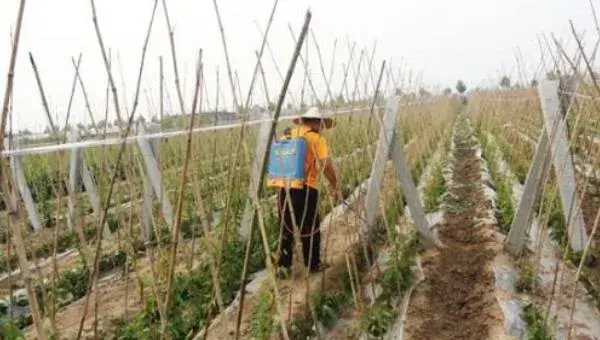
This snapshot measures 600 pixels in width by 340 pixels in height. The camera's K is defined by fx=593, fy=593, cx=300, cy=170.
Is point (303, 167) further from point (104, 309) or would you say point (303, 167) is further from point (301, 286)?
point (104, 309)

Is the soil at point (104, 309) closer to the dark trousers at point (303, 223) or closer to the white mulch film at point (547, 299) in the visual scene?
the dark trousers at point (303, 223)

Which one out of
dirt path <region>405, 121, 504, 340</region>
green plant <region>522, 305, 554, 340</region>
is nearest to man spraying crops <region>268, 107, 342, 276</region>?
dirt path <region>405, 121, 504, 340</region>

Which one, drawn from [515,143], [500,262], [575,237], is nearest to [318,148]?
[500,262]

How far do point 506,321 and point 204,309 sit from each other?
202 cm

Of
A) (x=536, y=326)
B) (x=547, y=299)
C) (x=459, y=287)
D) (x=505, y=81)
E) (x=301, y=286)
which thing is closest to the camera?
(x=536, y=326)

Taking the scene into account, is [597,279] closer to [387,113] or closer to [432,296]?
[432,296]

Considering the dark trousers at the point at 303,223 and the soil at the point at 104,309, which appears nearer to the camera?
the soil at the point at 104,309

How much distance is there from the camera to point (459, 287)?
4.52m

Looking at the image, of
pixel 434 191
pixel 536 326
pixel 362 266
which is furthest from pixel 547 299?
pixel 434 191

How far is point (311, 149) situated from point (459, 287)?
1.56 metres

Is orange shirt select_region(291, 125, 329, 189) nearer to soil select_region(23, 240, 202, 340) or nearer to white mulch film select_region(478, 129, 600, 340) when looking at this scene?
soil select_region(23, 240, 202, 340)

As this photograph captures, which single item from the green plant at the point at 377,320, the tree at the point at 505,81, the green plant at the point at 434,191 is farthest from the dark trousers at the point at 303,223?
the tree at the point at 505,81

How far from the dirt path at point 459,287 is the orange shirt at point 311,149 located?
1.20 metres

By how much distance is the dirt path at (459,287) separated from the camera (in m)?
3.85
